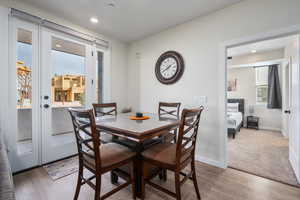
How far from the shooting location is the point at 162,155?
146cm

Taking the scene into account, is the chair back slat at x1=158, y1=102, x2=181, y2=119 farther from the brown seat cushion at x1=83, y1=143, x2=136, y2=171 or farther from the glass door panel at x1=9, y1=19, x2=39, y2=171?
the glass door panel at x1=9, y1=19, x2=39, y2=171

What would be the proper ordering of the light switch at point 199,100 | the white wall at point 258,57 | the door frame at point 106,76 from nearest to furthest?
the light switch at point 199,100, the door frame at point 106,76, the white wall at point 258,57

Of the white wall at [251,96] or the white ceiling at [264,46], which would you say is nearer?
the white ceiling at [264,46]

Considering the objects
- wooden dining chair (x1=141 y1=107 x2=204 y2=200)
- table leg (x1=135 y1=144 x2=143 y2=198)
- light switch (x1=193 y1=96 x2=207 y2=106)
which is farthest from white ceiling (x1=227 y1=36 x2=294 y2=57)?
table leg (x1=135 y1=144 x2=143 y2=198)

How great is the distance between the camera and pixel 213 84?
7.70 ft

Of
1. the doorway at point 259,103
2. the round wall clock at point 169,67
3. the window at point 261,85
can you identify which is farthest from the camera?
the window at point 261,85

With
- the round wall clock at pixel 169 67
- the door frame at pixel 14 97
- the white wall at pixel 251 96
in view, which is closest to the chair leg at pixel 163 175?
the round wall clock at pixel 169 67

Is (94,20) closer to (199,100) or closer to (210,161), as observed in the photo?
(199,100)

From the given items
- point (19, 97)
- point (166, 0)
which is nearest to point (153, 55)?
point (166, 0)

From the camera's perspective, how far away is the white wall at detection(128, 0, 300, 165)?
187 centimetres

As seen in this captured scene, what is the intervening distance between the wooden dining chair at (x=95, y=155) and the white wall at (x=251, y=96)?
18.1 ft

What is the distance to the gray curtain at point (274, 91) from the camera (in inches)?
183

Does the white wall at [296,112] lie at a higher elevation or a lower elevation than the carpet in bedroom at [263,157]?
higher

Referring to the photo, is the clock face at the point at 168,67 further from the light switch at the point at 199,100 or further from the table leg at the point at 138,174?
the table leg at the point at 138,174
